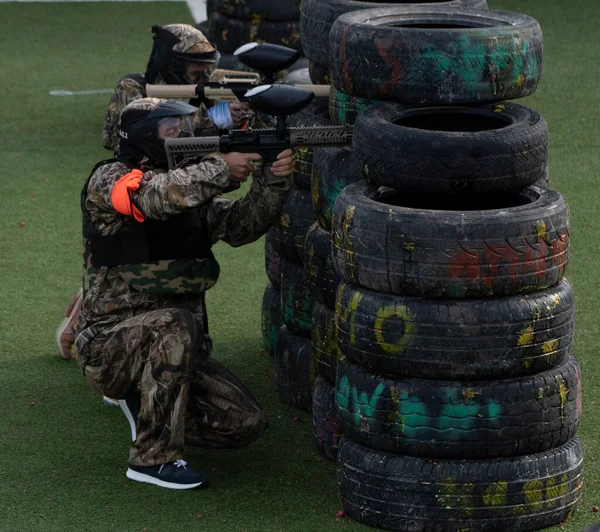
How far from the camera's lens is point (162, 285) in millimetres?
5316

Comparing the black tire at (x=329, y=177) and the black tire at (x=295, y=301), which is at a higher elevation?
the black tire at (x=329, y=177)

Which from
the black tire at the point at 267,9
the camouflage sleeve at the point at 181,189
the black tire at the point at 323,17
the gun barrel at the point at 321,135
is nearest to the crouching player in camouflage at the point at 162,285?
the camouflage sleeve at the point at 181,189

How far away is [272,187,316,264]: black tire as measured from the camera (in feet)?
18.9

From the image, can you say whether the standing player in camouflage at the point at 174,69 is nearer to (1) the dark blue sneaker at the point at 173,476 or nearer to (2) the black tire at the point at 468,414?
(1) the dark blue sneaker at the point at 173,476

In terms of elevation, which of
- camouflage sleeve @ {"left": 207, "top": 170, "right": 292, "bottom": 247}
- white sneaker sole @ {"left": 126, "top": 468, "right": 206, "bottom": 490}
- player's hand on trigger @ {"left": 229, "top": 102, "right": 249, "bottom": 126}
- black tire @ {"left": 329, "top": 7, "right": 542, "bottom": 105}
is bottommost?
white sneaker sole @ {"left": 126, "top": 468, "right": 206, "bottom": 490}

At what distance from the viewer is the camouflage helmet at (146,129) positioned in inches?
205

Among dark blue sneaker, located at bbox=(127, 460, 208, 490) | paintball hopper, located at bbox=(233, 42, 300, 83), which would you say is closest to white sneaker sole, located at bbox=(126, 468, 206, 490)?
dark blue sneaker, located at bbox=(127, 460, 208, 490)

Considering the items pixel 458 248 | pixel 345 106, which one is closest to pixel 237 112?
pixel 345 106

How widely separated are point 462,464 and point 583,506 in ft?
2.10

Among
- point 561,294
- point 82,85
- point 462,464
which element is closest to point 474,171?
point 561,294

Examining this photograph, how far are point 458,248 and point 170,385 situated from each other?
1.43 meters

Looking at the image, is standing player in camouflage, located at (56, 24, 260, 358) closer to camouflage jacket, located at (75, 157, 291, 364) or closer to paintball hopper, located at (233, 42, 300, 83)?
paintball hopper, located at (233, 42, 300, 83)

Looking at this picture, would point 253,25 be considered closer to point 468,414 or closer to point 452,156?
point 452,156

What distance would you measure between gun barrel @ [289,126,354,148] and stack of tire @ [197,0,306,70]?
4.41 meters
